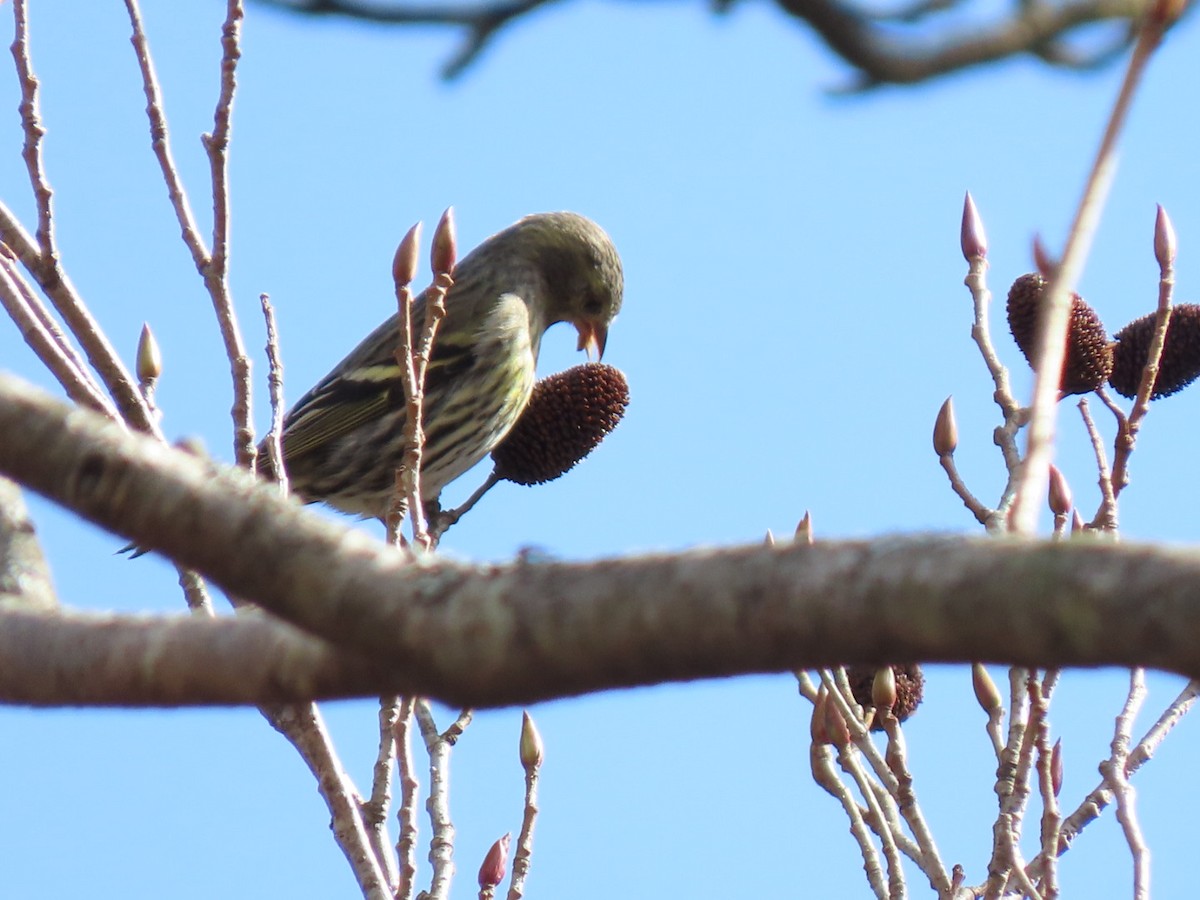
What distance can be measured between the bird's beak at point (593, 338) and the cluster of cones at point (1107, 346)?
13.2 ft

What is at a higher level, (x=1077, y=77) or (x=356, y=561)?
(x=1077, y=77)

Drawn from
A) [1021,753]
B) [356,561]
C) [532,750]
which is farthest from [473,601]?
[532,750]

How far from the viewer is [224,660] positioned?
63.7 inches

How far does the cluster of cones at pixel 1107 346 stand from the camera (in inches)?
159

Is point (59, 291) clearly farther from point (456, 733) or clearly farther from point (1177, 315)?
point (1177, 315)

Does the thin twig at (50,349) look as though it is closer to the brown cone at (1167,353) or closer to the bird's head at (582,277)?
the brown cone at (1167,353)

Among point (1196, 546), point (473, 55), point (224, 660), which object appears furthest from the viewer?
point (473, 55)

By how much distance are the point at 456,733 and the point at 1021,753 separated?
1.20 metres

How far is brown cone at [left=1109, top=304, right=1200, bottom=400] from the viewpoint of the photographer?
4.43 m

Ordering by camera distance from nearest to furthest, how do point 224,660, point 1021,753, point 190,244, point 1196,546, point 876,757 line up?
point 1196,546, point 224,660, point 1021,753, point 876,757, point 190,244

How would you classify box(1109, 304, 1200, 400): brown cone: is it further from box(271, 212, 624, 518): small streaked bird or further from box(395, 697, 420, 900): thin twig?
box(271, 212, 624, 518): small streaked bird

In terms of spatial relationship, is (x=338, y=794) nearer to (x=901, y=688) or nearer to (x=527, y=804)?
(x=527, y=804)

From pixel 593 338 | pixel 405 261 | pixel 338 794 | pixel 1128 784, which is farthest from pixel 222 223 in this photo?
pixel 593 338

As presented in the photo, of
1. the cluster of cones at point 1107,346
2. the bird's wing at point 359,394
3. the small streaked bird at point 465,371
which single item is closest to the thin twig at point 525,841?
the cluster of cones at point 1107,346
